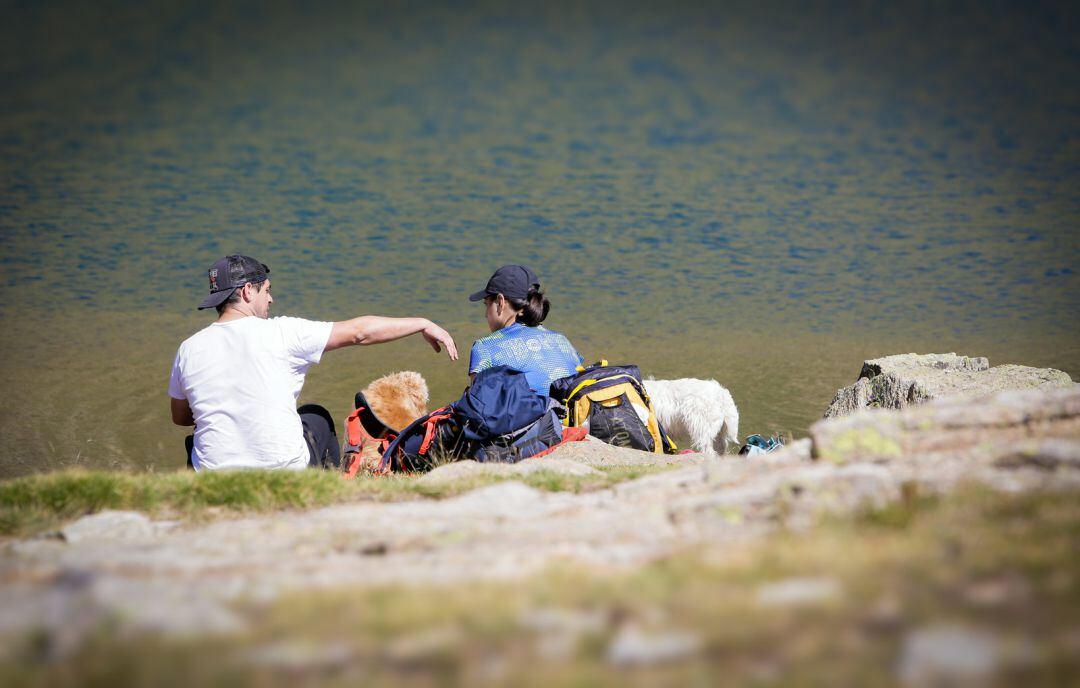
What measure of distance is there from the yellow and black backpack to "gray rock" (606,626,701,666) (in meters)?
5.69

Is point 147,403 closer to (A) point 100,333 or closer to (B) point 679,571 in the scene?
(A) point 100,333

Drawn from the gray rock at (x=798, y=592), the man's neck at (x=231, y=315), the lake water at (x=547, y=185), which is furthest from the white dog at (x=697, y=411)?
the gray rock at (x=798, y=592)

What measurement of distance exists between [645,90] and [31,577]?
39219 millimetres

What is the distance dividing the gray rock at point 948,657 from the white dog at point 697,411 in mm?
7007

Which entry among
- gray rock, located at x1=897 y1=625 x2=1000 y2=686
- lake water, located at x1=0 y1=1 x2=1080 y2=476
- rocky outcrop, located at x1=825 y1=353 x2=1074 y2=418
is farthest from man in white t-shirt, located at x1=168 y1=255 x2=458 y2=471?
gray rock, located at x1=897 y1=625 x2=1000 y2=686

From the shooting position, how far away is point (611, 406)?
866 centimetres

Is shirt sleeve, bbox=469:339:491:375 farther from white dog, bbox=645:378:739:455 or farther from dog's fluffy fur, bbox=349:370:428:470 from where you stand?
white dog, bbox=645:378:739:455

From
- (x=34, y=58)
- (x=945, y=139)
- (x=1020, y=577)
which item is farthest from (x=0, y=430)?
(x=34, y=58)

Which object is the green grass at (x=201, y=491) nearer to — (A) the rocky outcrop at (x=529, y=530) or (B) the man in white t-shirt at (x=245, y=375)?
(A) the rocky outcrop at (x=529, y=530)

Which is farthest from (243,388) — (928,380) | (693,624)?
(928,380)

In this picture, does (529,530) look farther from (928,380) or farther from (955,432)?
(928,380)

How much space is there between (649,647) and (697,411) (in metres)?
7.09

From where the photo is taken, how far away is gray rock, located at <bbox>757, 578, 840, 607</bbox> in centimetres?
303

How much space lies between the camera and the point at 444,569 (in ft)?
12.0
